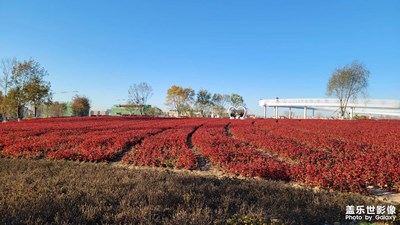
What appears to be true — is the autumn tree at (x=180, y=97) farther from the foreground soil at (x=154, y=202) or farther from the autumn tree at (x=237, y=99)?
the foreground soil at (x=154, y=202)

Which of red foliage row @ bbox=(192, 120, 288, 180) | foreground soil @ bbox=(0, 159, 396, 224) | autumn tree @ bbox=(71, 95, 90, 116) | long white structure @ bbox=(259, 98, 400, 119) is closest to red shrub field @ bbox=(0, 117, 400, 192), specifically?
red foliage row @ bbox=(192, 120, 288, 180)

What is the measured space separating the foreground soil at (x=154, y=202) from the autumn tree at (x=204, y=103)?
6157 cm

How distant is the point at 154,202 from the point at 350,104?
51.6m

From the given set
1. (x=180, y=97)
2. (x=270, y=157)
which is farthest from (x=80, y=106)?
(x=270, y=157)

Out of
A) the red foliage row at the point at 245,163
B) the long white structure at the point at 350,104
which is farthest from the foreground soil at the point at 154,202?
the long white structure at the point at 350,104

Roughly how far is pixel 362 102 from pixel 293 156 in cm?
4580

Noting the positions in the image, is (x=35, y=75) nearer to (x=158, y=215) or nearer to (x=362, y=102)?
(x=158, y=215)

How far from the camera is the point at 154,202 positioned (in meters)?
3.36

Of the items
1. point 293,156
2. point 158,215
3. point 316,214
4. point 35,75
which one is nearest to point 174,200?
point 158,215

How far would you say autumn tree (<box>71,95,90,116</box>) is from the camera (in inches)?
2232

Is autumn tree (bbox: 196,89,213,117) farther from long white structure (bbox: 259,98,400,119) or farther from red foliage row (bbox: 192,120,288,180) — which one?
red foliage row (bbox: 192,120,288,180)

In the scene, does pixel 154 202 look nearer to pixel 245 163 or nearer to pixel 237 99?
pixel 245 163

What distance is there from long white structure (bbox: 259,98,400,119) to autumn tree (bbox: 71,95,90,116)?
43057 mm

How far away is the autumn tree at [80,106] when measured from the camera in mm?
56688
